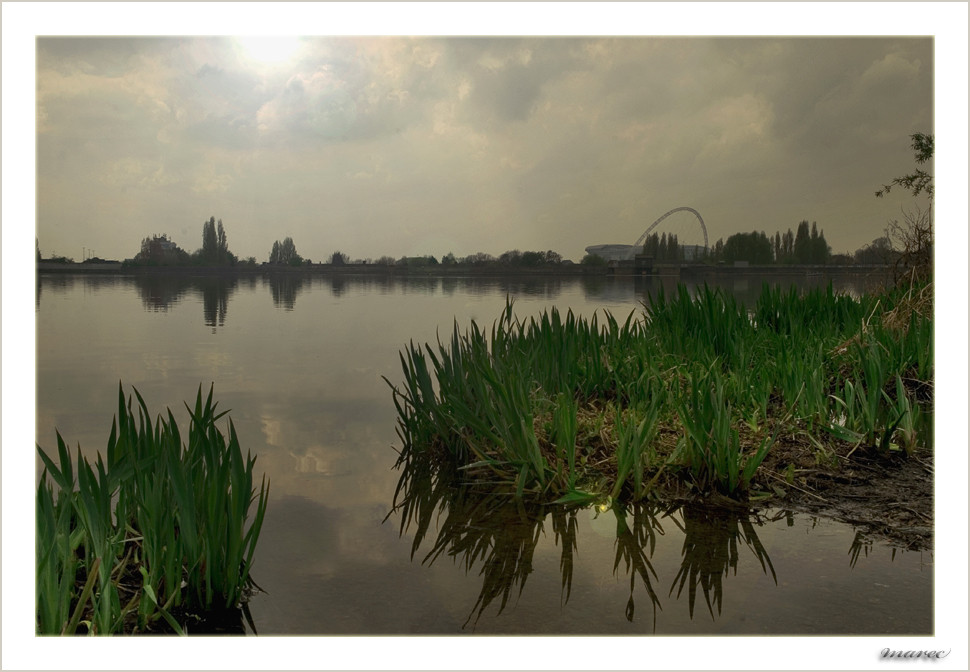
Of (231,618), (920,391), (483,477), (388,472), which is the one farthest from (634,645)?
(920,391)

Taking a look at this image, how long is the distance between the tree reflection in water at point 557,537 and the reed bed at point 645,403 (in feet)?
0.41

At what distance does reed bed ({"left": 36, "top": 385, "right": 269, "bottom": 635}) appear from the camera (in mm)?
2230

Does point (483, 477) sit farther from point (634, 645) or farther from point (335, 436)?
point (634, 645)

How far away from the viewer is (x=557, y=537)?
3072mm

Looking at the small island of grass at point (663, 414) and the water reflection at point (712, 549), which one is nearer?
the water reflection at point (712, 549)

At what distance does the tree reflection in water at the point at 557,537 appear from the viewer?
2660mm

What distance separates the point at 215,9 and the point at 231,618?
7.28 ft

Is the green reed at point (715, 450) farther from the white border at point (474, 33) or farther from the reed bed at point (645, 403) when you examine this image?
the white border at point (474, 33)

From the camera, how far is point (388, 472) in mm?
4082

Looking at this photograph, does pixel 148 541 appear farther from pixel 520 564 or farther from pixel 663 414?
pixel 663 414

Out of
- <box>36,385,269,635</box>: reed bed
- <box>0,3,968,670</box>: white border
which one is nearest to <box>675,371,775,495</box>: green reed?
<box>0,3,968,670</box>: white border

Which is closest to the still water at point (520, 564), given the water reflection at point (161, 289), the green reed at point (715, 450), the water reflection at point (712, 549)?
the water reflection at point (712, 549)

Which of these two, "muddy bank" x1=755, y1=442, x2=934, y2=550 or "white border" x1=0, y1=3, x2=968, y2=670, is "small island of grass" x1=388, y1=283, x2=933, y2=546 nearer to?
"muddy bank" x1=755, y1=442, x2=934, y2=550

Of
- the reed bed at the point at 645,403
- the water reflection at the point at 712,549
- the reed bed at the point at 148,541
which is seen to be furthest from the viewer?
the reed bed at the point at 645,403
